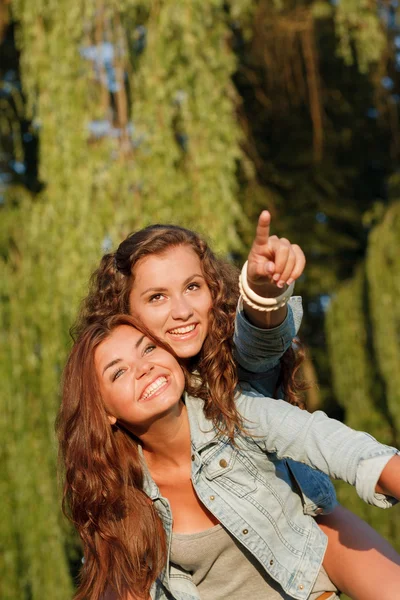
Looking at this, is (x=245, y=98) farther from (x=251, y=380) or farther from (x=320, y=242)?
(x=251, y=380)

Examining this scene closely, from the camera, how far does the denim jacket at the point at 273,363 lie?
244cm

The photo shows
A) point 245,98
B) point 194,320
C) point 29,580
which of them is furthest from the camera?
point 245,98

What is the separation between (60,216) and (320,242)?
148 inches

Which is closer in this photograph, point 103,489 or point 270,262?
point 270,262

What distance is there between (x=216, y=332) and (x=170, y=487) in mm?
481

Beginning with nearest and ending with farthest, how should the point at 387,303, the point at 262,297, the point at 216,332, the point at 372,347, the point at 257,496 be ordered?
1. the point at 262,297
2. the point at 257,496
3. the point at 216,332
4. the point at 387,303
5. the point at 372,347

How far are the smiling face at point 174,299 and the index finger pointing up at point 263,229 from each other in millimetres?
517

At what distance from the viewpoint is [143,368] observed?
8.66 feet

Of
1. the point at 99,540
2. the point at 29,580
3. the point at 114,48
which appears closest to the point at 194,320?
the point at 99,540

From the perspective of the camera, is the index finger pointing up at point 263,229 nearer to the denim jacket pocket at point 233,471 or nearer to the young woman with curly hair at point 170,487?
the young woman with curly hair at point 170,487

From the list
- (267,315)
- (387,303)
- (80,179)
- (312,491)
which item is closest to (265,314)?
(267,315)

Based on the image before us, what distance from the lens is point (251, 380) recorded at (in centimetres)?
273

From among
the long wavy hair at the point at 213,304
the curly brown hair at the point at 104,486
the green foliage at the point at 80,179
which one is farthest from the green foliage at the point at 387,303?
the curly brown hair at the point at 104,486

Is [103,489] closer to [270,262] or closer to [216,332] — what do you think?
[216,332]
